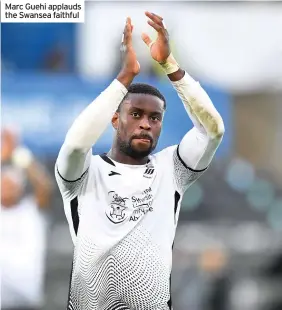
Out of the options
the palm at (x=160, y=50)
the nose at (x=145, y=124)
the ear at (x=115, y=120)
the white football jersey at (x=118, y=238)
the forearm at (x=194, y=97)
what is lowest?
the white football jersey at (x=118, y=238)

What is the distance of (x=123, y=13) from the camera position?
16.0 meters

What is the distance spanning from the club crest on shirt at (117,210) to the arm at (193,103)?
1.55 feet

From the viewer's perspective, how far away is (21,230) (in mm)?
12156

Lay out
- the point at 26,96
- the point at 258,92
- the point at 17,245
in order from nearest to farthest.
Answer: the point at 17,245 → the point at 26,96 → the point at 258,92

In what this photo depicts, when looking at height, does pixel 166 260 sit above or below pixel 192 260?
above

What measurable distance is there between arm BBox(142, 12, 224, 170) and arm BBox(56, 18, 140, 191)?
0.15 m

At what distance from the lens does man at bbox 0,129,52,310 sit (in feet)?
38.8

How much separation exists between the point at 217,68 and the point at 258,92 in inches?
30.7

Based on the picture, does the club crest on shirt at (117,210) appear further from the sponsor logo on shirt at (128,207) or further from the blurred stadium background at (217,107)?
the blurred stadium background at (217,107)

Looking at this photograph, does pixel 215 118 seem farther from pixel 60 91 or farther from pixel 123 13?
pixel 123 13

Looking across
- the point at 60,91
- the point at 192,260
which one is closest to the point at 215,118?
the point at 192,260

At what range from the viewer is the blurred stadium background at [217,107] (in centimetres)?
1328

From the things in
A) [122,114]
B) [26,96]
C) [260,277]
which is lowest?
[260,277]

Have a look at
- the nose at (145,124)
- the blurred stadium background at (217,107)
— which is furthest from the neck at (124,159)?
the blurred stadium background at (217,107)
